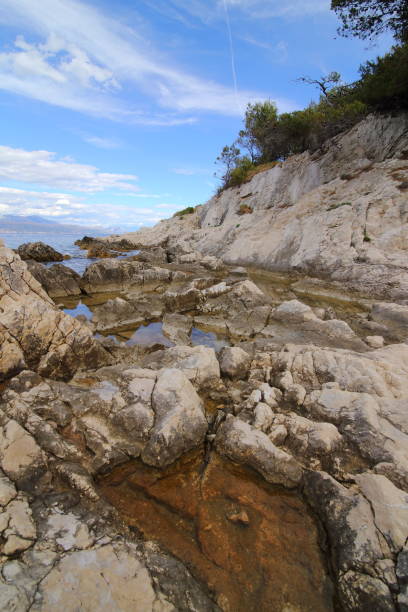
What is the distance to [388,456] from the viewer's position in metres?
5.30

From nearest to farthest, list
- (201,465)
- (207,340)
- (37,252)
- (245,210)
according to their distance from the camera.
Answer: (201,465) < (207,340) < (37,252) < (245,210)

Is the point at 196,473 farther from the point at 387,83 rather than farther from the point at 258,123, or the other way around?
the point at 258,123

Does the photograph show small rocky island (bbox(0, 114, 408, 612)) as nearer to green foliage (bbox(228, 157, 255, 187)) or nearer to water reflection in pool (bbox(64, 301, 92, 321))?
water reflection in pool (bbox(64, 301, 92, 321))

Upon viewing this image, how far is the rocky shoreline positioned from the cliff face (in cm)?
1083

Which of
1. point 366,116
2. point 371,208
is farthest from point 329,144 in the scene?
point 371,208

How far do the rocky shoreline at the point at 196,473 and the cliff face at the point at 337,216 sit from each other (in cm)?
1083

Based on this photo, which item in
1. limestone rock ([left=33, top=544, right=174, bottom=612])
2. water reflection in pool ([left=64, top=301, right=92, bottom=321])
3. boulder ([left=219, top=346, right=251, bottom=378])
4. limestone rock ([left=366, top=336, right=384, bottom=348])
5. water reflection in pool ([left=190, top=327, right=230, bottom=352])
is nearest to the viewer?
limestone rock ([left=33, top=544, right=174, bottom=612])

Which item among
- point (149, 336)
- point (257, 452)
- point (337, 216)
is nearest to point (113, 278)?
point (149, 336)

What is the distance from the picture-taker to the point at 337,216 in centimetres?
2305

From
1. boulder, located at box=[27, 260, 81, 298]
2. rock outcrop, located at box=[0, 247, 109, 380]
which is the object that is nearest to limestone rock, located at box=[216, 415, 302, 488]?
rock outcrop, located at box=[0, 247, 109, 380]

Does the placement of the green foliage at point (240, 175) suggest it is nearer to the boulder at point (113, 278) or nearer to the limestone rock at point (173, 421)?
the boulder at point (113, 278)

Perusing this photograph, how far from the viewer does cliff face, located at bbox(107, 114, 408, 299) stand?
19.1 metres

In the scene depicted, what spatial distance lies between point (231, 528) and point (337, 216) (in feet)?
77.4

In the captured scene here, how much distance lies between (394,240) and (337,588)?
20.5 meters
